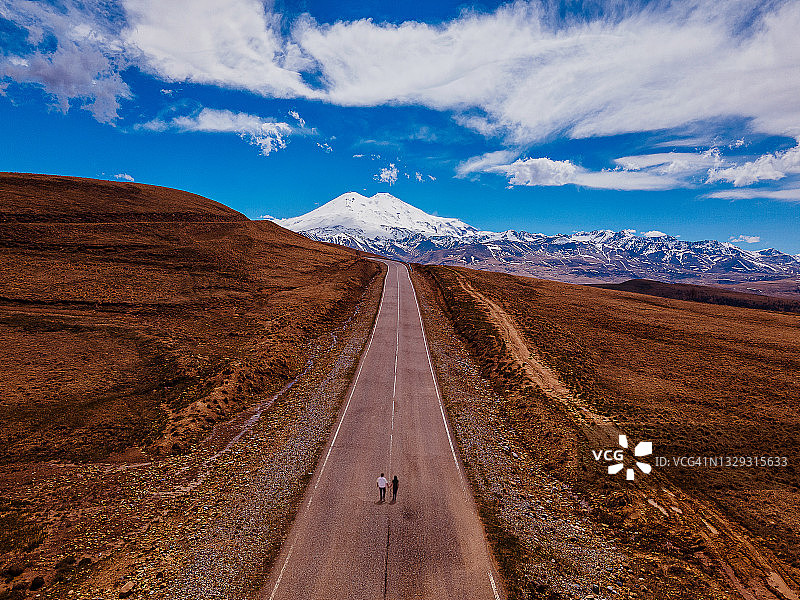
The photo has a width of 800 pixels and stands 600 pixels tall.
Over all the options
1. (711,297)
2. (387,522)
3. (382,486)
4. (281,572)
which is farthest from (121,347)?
(711,297)

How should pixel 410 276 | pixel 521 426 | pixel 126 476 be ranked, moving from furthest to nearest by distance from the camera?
pixel 410 276
pixel 521 426
pixel 126 476

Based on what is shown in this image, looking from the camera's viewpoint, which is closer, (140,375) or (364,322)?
(140,375)

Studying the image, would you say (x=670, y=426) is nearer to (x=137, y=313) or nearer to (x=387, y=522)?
(x=387, y=522)

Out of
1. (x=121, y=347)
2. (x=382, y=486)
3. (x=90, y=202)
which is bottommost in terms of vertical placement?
(x=382, y=486)

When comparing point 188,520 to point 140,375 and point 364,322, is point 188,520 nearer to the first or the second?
point 140,375

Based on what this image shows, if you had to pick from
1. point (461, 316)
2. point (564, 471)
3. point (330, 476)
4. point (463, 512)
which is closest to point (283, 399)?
point (330, 476)

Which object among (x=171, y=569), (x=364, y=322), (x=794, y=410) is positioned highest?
(x=364, y=322)

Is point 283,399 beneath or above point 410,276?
beneath
